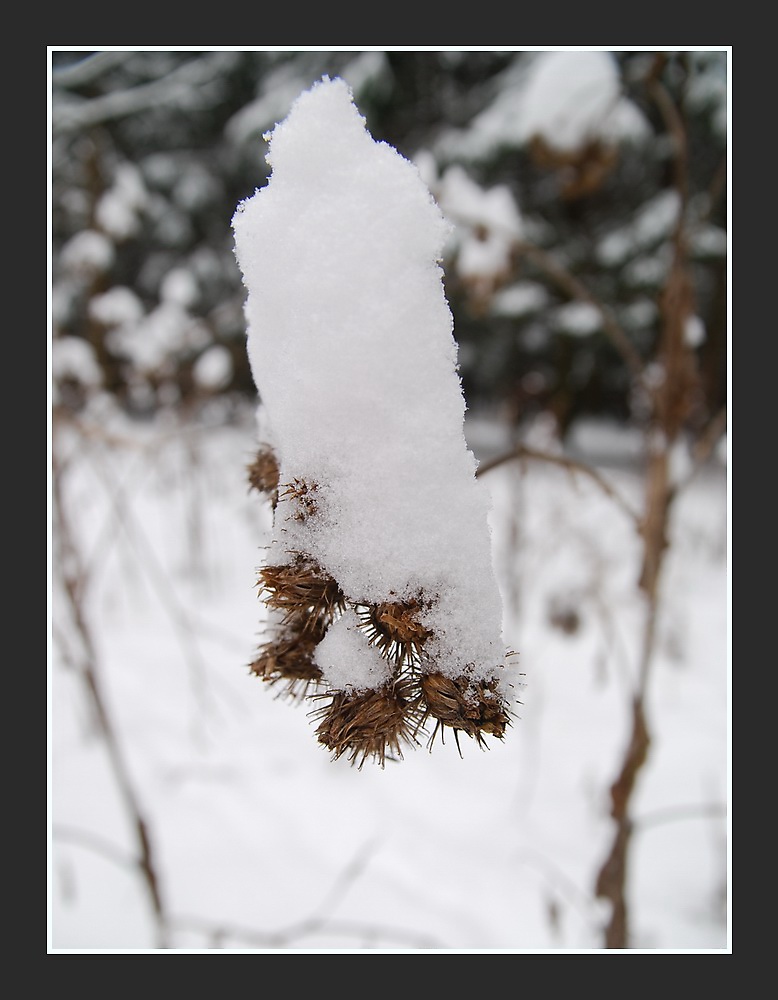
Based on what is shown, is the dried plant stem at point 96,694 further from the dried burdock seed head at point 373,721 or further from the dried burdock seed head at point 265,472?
the dried burdock seed head at point 373,721

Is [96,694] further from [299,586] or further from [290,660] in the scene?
[299,586]

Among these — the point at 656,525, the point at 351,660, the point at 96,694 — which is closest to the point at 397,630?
the point at 351,660

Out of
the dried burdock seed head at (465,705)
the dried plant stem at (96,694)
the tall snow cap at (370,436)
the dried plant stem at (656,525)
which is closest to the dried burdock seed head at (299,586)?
the tall snow cap at (370,436)

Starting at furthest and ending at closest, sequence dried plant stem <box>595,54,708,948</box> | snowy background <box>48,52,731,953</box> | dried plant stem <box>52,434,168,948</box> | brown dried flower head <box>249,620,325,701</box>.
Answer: snowy background <box>48,52,731,953</box> → dried plant stem <box>52,434,168,948</box> → dried plant stem <box>595,54,708,948</box> → brown dried flower head <box>249,620,325,701</box>

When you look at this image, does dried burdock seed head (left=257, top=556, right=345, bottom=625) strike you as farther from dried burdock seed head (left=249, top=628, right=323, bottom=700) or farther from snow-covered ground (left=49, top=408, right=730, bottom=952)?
snow-covered ground (left=49, top=408, right=730, bottom=952)

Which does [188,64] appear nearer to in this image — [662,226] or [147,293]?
[662,226]

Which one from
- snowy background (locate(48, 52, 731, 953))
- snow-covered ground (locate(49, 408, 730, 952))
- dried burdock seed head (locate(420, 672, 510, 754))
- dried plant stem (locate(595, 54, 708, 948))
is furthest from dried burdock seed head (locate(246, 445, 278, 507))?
dried plant stem (locate(595, 54, 708, 948))
